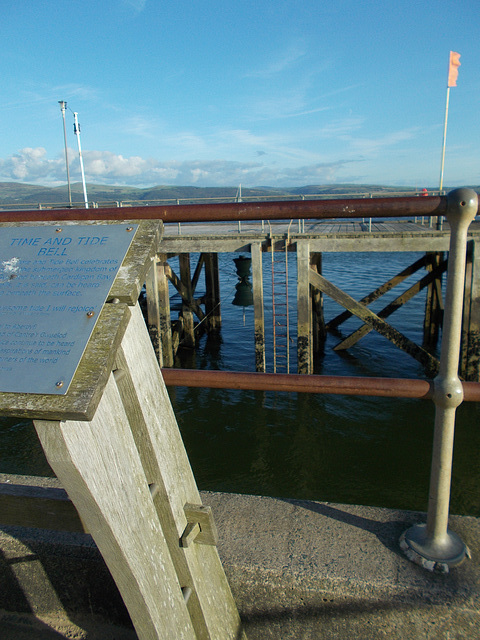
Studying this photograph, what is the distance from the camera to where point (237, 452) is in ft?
27.3

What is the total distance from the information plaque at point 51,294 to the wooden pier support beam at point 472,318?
9349mm

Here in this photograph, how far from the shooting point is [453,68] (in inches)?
697

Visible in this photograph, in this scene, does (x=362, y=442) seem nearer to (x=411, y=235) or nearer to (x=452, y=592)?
(x=411, y=235)

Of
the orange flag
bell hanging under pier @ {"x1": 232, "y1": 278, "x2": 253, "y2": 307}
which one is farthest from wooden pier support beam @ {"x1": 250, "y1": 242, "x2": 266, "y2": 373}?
the orange flag

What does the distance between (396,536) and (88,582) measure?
3.78 feet

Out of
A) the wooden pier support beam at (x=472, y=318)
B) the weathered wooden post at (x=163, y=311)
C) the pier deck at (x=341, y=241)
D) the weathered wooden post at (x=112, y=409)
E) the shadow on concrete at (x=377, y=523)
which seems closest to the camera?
the weathered wooden post at (x=112, y=409)

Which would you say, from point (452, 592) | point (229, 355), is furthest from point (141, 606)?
point (229, 355)

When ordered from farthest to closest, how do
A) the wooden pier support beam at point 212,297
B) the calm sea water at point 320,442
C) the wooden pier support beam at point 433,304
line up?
the wooden pier support beam at point 212,297, the wooden pier support beam at point 433,304, the calm sea water at point 320,442

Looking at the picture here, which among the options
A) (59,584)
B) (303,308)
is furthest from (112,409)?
(303,308)

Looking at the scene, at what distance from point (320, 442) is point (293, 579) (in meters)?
7.24

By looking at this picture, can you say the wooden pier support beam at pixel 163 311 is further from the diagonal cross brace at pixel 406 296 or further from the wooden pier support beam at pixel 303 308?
the diagonal cross brace at pixel 406 296

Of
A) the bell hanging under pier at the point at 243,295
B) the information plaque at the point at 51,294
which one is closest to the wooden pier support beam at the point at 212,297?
the bell hanging under pier at the point at 243,295

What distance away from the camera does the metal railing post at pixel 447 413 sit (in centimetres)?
135

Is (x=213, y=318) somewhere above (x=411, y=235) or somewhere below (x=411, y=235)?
below
